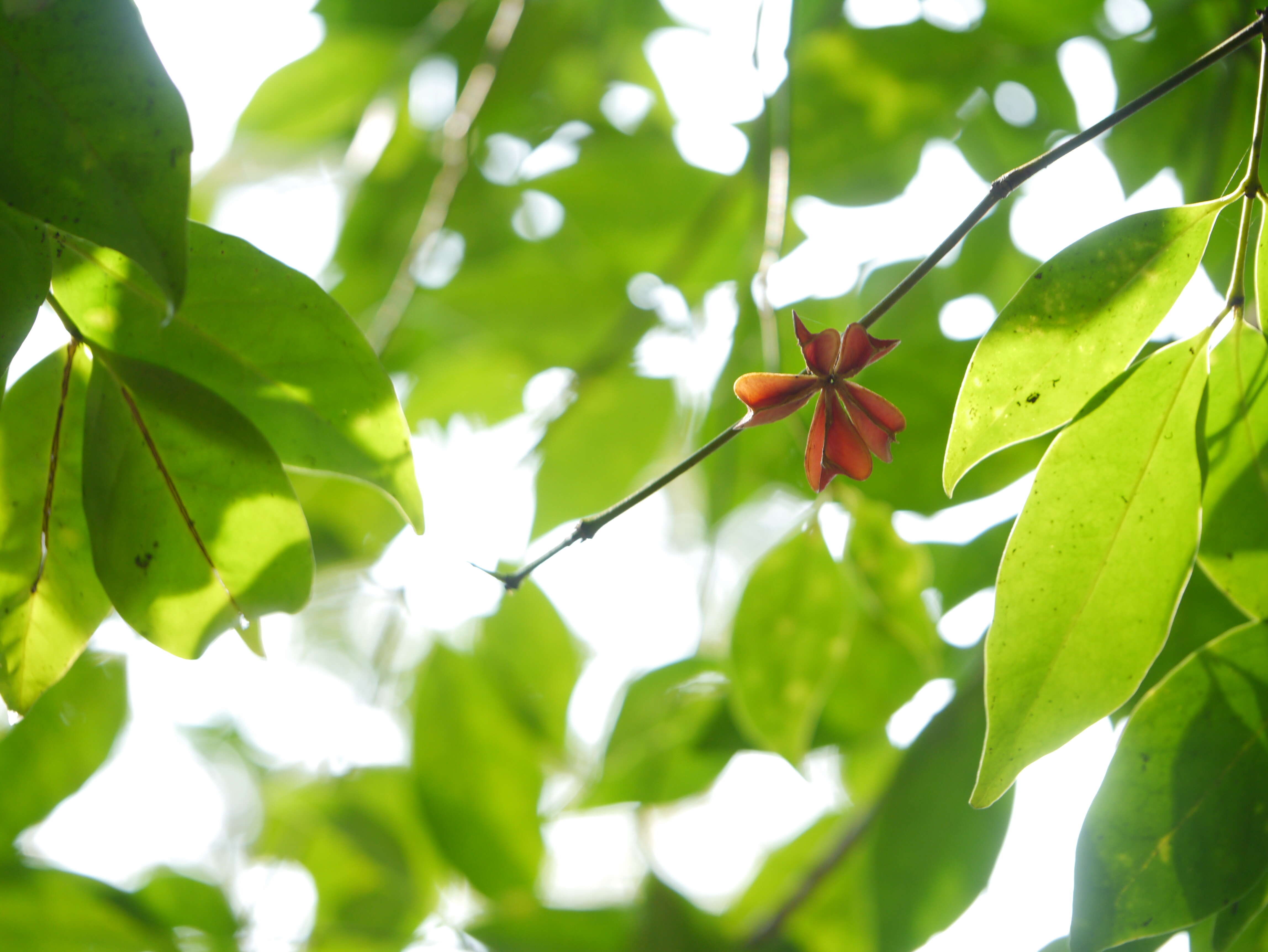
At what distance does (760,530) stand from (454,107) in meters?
1.04

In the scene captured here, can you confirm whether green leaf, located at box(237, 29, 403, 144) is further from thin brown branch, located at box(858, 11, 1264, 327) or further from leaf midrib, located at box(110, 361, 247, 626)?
thin brown branch, located at box(858, 11, 1264, 327)

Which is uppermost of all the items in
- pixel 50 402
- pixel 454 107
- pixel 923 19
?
pixel 454 107

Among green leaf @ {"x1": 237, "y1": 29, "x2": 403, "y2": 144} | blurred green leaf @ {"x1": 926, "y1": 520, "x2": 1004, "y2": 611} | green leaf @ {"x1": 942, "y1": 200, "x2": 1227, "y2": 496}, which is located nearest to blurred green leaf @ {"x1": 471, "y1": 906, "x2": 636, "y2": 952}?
blurred green leaf @ {"x1": 926, "y1": 520, "x2": 1004, "y2": 611}

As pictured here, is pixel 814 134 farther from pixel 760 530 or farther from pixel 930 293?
pixel 760 530

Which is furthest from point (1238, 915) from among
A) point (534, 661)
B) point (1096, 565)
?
point (534, 661)

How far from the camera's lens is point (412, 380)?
115cm

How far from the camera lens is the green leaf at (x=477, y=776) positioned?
0.81m

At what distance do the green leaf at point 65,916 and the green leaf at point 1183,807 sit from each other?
2.74 ft

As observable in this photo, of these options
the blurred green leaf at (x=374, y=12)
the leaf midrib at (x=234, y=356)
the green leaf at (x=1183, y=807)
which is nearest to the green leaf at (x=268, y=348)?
the leaf midrib at (x=234, y=356)

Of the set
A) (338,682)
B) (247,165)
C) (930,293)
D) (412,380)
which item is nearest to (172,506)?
(930,293)

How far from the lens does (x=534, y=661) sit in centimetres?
91

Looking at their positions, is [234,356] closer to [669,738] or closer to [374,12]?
[669,738]

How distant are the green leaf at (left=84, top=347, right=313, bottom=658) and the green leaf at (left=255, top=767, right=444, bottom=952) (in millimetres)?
521

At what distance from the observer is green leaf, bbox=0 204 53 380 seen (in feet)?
1.09
